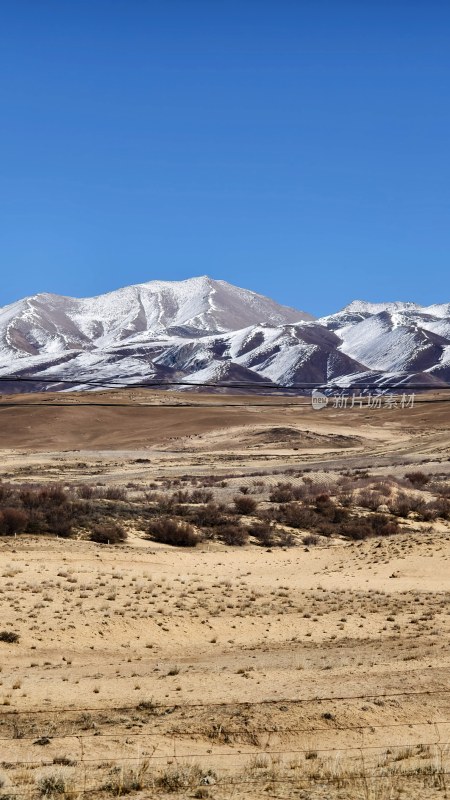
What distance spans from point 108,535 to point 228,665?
13.4 m

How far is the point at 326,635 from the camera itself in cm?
2083

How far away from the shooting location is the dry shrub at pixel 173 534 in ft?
105

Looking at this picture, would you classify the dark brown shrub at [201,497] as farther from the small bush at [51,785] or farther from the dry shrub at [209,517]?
the small bush at [51,785]

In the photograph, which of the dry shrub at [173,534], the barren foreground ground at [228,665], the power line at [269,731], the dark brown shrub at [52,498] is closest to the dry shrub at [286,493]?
the barren foreground ground at [228,665]

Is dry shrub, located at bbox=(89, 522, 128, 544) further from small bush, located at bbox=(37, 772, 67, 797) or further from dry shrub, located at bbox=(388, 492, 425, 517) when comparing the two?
small bush, located at bbox=(37, 772, 67, 797)

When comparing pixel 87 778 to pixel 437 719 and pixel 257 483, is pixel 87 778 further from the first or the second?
pixel 257 483

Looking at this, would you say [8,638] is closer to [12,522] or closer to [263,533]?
[12,522]

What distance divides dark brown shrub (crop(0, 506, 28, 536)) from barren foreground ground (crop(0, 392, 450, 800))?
3.05 feet

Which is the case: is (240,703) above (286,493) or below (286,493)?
below

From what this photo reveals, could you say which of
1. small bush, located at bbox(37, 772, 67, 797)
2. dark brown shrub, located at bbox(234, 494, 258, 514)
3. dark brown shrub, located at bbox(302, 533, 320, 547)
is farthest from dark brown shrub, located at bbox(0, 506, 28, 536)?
small bush, located at bbox(37, 772, 67, 797)

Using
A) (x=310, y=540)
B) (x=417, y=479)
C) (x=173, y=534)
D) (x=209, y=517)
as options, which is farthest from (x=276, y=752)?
(x=417, y=479)

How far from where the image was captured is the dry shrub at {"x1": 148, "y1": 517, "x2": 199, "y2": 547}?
32.2 meters

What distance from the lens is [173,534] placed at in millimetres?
32250

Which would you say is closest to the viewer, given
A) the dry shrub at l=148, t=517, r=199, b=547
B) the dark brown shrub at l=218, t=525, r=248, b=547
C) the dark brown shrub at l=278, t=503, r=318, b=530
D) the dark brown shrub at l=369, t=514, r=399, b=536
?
the dry shrub at l=148, t=517, r=199, b=547
